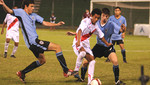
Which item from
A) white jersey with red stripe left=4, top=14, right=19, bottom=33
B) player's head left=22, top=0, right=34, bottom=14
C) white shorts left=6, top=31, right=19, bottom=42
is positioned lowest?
white shorts left=6, top=31, right=19, bottom=42

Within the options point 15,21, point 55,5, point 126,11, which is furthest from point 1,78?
point 55,5

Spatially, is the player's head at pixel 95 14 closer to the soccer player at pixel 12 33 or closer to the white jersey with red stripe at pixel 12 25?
the soccer player at pixel 12 33

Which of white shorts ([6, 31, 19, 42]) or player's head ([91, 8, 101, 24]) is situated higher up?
player's head ([91, 8, 101, 24])

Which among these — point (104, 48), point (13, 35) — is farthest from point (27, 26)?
point (13, 35)

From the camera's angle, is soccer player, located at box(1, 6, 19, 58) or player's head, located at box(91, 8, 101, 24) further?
soccer player, located at box(1, 6, 19, 58)

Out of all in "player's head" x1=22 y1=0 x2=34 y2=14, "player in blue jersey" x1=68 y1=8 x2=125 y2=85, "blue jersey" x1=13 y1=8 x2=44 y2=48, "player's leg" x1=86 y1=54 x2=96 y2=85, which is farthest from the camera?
"player in blue jersey" x1=68 y1=8 x2=125 y2=85

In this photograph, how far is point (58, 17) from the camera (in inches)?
1646

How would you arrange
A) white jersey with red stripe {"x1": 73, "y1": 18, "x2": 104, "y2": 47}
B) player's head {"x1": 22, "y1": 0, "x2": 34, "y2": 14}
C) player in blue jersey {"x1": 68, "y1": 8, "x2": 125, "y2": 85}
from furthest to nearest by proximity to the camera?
player in blue jersey {"x1": 68, "y1": 8, "x2": 125, "y2": 85}
player's head {"x1": 22, "y1": 0, "x2": 34, "y2": 14}
white jersey with red stripe {"x1": 73, "y1": 18, "x2": 104, "y2": 47}

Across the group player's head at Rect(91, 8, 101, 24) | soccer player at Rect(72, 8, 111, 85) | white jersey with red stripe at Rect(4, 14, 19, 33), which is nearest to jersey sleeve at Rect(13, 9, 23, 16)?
soccer player at Rect(72, 8, 111, 85)

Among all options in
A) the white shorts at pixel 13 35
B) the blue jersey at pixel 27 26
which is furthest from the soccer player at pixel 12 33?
the blue jersey at pixel 27 26

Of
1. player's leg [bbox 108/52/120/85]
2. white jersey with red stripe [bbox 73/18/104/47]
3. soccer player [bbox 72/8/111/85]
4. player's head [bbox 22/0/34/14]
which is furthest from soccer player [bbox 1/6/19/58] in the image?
player's leg [bbox 108/52/120/85]

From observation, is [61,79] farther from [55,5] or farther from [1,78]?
[55,5]

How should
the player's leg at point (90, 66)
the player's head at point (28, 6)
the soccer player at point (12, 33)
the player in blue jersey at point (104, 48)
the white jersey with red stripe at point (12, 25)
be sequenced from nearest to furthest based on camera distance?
1. the player's leg at point (90, 66)
2. the player's head at point (28, 6)
3. the player in blue jersey at point (104, 48)
4. the soccer player at point (12, 33)
5. the white jersey with red stripe at point (12, 25)

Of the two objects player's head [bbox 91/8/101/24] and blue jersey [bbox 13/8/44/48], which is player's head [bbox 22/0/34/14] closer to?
blue jersey [bbox 13/8/44/48]
